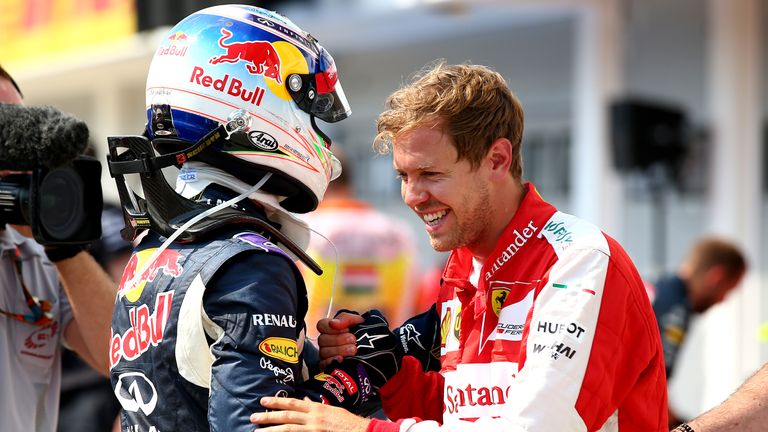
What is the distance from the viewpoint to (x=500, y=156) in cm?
262

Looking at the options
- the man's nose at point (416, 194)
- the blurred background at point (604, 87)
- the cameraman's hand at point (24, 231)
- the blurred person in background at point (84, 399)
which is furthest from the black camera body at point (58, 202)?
the blurred background at point (604, 87)

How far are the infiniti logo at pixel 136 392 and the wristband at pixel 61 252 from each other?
0.75 m

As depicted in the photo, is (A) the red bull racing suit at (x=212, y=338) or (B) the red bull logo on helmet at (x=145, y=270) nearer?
(A) the red bull racing suit at (x=212, y=338)

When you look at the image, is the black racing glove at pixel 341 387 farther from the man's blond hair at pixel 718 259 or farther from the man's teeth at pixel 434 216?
the man's blond hair at pixel 718 259

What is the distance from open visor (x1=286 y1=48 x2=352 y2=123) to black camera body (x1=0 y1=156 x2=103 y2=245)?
84 centimetres

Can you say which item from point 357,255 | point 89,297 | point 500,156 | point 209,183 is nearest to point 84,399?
point 89,297

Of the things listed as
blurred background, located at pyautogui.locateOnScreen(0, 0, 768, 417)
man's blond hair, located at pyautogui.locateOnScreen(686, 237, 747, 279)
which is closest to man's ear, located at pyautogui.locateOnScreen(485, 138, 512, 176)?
blurred background, located at pyautogui.locateOnScreen(0, 0, 768, 417)

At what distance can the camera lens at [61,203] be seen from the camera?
302 cm

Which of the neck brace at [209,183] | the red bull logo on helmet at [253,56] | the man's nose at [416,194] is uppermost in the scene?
the red bull logo on helmet at [253,56]

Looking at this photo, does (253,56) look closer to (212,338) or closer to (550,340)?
(212,338)

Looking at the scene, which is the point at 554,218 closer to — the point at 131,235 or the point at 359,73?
the point at 131,235

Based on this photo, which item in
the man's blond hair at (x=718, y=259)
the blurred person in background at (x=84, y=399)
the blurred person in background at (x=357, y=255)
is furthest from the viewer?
the man's blond hair at (x=718, y=259)

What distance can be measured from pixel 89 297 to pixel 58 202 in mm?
348

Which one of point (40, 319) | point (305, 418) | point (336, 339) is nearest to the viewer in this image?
point (305, 418)
